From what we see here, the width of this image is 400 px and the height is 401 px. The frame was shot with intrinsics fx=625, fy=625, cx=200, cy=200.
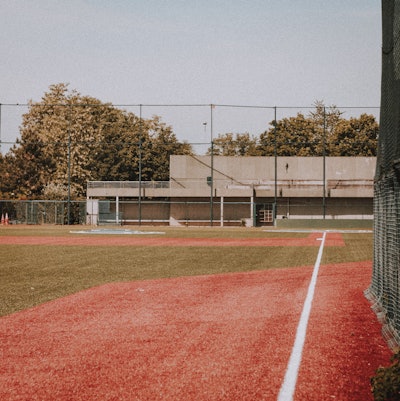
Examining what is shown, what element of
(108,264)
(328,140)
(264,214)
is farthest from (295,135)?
(108,264)

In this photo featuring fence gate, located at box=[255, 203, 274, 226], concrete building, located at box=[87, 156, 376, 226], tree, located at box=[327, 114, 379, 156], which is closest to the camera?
concrete building, located at box=[87, 156, 376, 226]

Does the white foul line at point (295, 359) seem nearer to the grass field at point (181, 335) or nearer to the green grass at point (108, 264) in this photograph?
the grass field at point (181, 335)

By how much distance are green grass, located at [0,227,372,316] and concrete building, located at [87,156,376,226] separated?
30.5 meters

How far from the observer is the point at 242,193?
54.2m

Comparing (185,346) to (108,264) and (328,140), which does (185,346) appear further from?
(328,140)

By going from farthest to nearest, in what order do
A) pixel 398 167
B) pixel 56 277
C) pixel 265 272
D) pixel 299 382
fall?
pixel 265 272, pixel 56 277, pixel 398 167, pixel 299 382

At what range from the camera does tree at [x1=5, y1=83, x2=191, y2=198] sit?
61.0 m

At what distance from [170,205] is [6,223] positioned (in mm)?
14016

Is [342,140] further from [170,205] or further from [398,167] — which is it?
[398,167]

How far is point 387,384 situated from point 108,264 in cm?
1279

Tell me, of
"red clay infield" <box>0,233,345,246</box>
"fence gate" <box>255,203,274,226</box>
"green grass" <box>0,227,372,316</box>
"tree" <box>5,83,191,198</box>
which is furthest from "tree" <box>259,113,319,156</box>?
"green grass" <box>0,227,372,316</box>

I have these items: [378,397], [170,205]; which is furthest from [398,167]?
[170,205]

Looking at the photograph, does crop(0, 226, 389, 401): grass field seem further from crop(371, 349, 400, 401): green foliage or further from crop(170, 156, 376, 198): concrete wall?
crop(170, 156, 376, 198): concrete wall

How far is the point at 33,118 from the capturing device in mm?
72750
